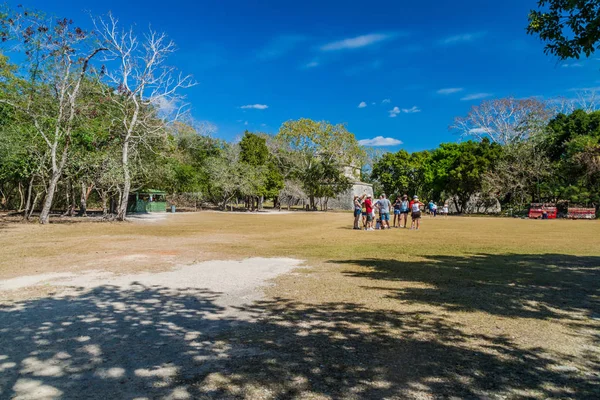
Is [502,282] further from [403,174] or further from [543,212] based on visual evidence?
[403,174]

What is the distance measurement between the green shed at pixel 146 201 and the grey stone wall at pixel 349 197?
1058 inches

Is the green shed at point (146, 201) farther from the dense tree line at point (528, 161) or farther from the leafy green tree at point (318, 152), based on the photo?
the dense tree line at point (528, 161)

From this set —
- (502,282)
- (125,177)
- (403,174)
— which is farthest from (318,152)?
(502,282)

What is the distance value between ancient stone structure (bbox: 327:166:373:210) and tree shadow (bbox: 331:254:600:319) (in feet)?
152

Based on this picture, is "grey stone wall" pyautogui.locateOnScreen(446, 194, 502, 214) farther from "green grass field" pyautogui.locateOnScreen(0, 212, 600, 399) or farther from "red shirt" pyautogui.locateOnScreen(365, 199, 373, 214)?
"green grass field" pyautogui.locateOnScreen(0, 212, 600, 399)

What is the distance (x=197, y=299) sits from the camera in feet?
18.7

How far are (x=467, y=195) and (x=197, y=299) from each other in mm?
48060

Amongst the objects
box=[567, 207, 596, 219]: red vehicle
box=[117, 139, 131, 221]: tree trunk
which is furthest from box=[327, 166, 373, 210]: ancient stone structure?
box=[117, 139, 131, 221]: tree trunk

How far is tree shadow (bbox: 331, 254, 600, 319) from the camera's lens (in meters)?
5.27

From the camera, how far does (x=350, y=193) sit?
5941 cm

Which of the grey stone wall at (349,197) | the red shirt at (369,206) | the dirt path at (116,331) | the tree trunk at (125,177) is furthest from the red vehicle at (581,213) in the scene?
the tree trunk at (125,177)

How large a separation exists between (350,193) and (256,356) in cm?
5659

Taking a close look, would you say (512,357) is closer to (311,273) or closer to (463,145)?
(311,273)

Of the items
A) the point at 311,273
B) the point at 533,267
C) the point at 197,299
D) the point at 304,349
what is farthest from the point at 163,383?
the point at 533,267
